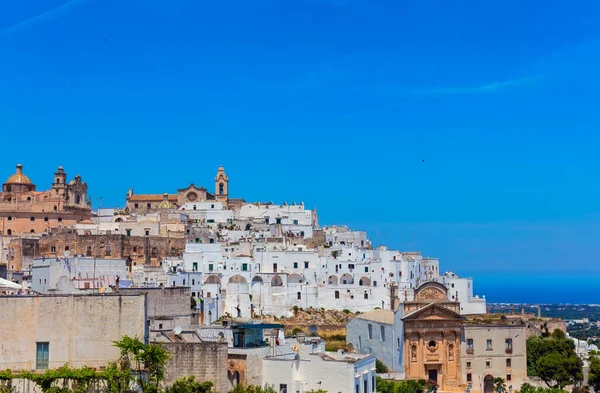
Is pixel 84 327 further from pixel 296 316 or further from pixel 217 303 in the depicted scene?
pixel 296 316

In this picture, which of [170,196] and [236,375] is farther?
[170,196]

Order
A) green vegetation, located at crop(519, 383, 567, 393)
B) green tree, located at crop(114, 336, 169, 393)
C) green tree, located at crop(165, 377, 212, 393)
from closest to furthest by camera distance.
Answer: green tree, located at crop(114, 336, 169, 393) → green tree, located at crop(165, 377, 212, 393) → green vegetation, located at crop(519, 383, 567, 393)

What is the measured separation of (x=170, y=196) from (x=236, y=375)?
72777mm

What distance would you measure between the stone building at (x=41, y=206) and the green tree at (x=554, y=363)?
48.1 metres

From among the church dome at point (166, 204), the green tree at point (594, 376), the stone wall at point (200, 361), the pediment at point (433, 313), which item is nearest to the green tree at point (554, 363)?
the green tree at point (594, 376)

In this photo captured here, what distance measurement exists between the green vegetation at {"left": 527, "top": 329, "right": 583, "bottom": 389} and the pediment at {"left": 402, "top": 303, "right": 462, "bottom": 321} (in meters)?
6.26

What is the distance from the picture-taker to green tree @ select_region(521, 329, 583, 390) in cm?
5681

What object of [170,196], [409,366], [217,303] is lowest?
[409,366]

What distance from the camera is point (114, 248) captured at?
80438mm

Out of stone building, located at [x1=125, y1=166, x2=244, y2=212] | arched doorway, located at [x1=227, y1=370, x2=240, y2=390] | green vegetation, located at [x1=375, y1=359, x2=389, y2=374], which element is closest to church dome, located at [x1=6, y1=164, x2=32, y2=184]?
stone building, located at [x1=125, y1=166, x2=244, y2=212]

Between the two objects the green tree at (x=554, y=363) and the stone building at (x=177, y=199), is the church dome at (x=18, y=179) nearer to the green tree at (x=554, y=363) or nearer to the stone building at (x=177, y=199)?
the stone building at (x=177, y=199)

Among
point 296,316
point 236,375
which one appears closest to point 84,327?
point 236,375

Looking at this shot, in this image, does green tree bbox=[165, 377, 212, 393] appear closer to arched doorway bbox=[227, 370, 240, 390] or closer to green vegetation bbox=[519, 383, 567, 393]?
arched doorway bbox=[227, 370, 240, 390]

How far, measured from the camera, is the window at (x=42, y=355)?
105 feet
